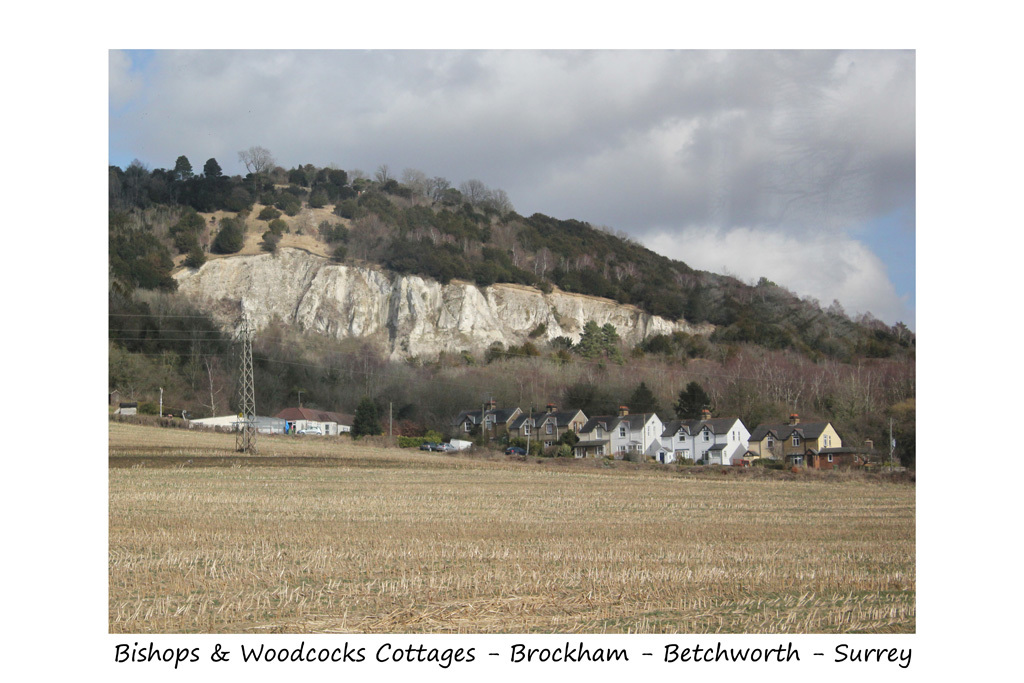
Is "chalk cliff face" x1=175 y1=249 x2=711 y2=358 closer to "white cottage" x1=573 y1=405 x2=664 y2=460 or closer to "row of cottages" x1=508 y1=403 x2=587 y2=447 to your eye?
"white cottage" x1=573 y1=405 x2=664 y2=460

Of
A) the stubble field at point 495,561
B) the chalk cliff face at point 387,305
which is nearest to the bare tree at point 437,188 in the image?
the chalk cliff face at point 387,305

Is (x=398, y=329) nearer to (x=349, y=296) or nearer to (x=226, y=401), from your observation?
(x=349, y=296)

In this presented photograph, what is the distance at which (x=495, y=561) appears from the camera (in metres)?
10.3

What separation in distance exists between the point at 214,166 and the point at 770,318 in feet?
106

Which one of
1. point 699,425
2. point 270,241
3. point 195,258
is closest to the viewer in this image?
point 699,425

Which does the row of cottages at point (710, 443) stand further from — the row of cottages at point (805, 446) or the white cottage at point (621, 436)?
the white cottage at point (621, 436)

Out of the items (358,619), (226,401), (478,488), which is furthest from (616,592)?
(226,401)

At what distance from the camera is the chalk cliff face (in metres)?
49.1

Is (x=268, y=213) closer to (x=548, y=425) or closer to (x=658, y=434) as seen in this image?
(x=548, y=425)

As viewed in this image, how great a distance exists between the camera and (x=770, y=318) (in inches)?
1234

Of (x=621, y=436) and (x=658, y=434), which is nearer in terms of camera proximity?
(x=621, y=436)

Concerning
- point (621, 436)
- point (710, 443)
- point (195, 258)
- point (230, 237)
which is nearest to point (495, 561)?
point (710, 443)

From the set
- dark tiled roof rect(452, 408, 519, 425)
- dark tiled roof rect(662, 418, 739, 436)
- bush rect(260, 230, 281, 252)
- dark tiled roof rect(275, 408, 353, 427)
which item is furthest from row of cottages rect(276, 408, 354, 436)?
bush rect(260, 230, 281, 252)

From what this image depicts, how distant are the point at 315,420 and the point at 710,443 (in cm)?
2232
